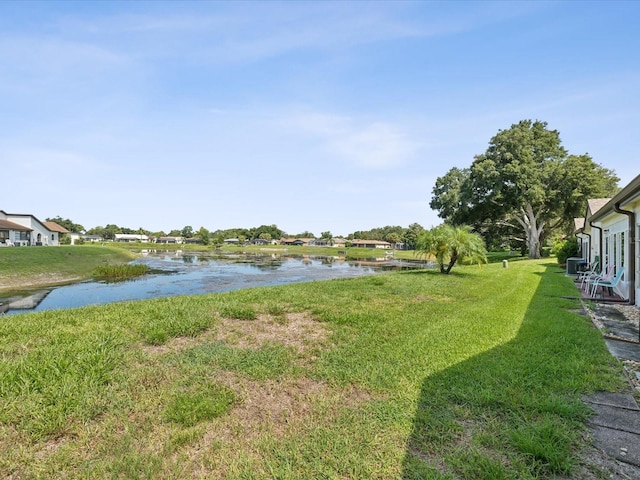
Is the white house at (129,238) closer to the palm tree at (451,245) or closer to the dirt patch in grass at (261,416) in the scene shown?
the palm tree at (451,245)

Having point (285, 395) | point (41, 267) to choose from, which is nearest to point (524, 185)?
point (285, 395)

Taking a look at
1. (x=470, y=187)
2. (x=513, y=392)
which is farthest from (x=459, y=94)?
(x=470, y=187)

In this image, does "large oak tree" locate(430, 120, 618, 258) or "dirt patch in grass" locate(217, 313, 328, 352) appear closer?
"dirt patch in grass" locate(217, 313, 328, 352)

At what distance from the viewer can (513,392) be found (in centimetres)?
318

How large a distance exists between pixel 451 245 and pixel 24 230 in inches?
1879

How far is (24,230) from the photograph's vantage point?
127ft

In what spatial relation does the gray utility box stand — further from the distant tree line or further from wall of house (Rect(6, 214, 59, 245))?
the distant tree line

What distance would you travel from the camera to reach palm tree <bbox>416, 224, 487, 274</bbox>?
13352 mm

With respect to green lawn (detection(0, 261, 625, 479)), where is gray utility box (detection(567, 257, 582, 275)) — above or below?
above

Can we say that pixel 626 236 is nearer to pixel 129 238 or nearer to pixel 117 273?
pixel 117 273

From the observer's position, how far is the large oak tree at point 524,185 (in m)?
25.3

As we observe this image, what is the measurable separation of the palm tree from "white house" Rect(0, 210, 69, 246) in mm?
42564

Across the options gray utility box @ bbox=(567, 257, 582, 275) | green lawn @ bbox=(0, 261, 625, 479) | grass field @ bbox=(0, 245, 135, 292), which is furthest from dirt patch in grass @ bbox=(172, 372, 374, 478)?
grass field @ bbox=(0, 245, 135, 292)

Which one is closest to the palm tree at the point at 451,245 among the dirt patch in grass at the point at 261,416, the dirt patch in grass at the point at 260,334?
the dirt patch in grass at the point at 260,334
